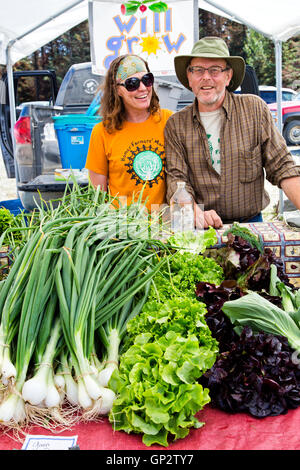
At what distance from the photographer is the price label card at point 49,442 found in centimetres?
129

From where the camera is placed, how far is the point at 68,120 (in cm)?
550

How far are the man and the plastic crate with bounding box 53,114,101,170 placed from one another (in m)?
2.59

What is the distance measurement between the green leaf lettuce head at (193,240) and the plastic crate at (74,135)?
11.8 feet

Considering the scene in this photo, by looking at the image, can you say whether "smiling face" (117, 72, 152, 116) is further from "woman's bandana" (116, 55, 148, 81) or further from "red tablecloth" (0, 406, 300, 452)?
"red tablecloth" (0, 406, 300, 452)

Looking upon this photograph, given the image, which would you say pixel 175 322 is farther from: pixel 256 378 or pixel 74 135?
pixel 74 135

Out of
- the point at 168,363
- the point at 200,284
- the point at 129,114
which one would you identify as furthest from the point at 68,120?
the point at 168,363

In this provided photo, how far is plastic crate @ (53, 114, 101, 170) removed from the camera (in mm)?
5470

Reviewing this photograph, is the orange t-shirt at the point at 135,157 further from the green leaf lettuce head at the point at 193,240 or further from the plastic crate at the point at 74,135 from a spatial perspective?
the plastic crate at the point at 74,135

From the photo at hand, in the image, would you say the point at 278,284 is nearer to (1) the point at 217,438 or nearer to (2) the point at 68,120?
(1) the point at 217,438

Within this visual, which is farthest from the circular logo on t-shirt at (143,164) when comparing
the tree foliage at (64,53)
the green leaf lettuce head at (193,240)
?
the tree foliage at (64,53)

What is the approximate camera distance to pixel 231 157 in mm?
2920

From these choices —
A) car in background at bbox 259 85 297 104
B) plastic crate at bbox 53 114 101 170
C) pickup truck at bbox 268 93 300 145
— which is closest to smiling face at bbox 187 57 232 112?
plastic crate at bbox 53 114 101 170

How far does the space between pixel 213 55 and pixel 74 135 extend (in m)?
2.93
